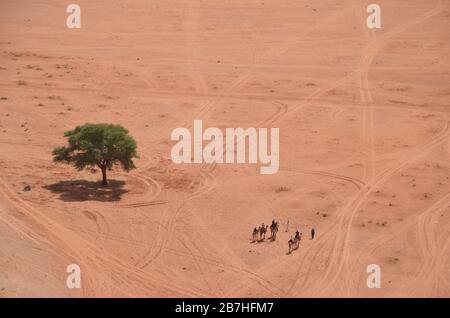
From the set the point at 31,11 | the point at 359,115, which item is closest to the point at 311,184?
the point at 359,115

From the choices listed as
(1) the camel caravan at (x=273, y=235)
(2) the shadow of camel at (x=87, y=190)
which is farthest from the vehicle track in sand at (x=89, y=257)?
(1) the camel caravan at (x=273, y=235)

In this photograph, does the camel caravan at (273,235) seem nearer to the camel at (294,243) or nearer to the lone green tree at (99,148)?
the camel at (294,243)

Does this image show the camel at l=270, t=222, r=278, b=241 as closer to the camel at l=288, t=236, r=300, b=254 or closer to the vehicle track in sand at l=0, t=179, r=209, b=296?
the camel at l=288, t=236, r=300, b=254

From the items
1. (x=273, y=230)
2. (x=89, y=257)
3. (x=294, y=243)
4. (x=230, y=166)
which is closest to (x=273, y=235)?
(x=273, y=230)

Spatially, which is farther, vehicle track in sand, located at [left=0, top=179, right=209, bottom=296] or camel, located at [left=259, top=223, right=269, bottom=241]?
camel, located at [left=259, top=223, right=269, bottom=241]

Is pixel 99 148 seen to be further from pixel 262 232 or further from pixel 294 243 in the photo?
pixel 294 243

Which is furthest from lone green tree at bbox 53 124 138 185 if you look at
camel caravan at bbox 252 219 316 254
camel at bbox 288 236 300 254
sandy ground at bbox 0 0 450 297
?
camel at bbox 288 236 300 254
